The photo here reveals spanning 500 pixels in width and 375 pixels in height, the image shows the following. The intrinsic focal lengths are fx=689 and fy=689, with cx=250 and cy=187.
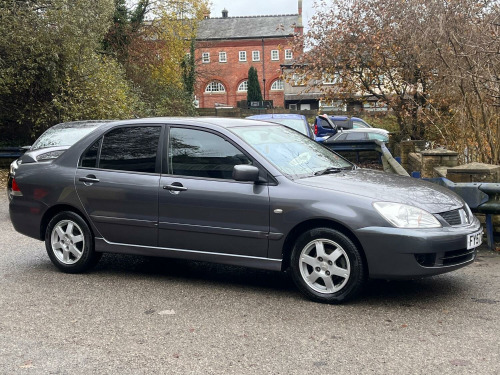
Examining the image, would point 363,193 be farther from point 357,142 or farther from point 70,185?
point 357,142

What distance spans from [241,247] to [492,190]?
3.40 metres

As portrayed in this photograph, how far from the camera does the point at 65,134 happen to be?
1282cm

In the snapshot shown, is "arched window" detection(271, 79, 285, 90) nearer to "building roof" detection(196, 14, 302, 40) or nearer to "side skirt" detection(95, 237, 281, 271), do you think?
"building roof" detection(196, 14, 302, 40)

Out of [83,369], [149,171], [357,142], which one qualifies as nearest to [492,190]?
[149,171]

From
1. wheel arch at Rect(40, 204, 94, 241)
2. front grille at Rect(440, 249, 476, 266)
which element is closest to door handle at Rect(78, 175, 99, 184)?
wheel arch at Rect(40, 204, 94, 241)

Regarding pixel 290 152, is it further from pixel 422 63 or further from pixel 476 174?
pixel 422 63

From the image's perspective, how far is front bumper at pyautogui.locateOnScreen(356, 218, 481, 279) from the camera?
5.74 meters

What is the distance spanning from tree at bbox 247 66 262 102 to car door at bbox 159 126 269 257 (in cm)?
7318

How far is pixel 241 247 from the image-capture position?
643 cm

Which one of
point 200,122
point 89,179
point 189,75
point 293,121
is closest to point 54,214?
point 89,179

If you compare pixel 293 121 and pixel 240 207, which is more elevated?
pixel 293 121

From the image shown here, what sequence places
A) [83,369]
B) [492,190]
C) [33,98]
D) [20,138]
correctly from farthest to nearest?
[20,138]
[33,98]
[492,190]
[83,369]

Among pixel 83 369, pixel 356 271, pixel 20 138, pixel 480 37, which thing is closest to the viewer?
pixel 83 369

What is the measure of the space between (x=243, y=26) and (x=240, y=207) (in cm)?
8467
